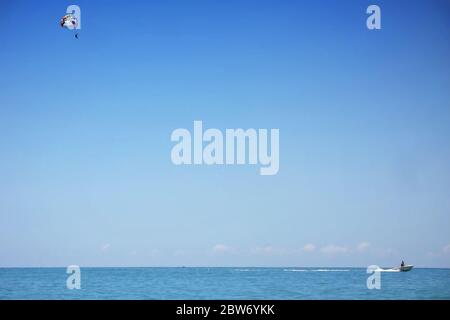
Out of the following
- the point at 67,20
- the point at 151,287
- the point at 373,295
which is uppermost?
the point at 67,20

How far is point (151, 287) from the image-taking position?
4103cm
